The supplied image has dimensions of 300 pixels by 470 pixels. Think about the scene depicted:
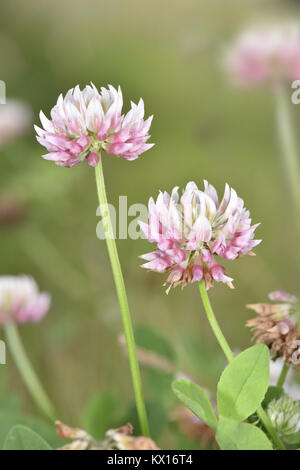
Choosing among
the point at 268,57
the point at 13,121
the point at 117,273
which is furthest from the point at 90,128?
the point at 13,121

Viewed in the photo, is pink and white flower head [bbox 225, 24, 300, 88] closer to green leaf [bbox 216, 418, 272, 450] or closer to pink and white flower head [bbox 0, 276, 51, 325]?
pink and white flower head [bbox 0, 276, 51, 325]

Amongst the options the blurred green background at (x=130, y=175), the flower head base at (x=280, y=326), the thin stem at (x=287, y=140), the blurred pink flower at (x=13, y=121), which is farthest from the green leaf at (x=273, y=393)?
the blurred pink flower at (x=13, y=121)

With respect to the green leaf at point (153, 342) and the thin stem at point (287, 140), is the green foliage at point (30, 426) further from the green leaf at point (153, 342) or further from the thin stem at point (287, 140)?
the thin stem at point (287, 140)

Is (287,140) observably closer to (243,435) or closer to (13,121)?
(13,121)

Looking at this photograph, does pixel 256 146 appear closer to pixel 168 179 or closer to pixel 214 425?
pixel 168 179

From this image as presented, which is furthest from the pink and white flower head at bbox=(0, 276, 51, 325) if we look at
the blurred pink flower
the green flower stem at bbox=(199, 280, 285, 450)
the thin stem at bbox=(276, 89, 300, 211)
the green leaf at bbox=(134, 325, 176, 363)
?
the blurred pink flower
